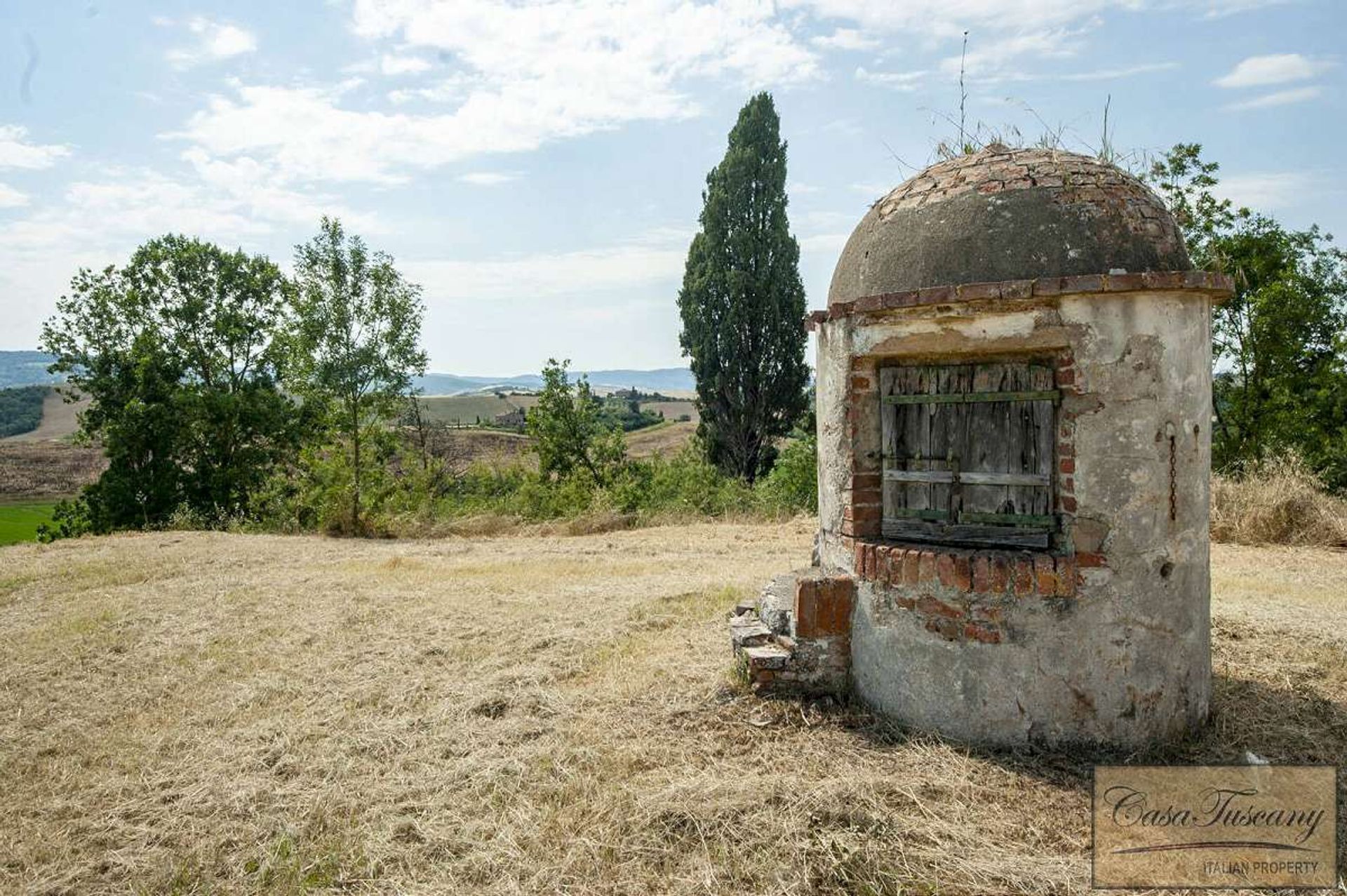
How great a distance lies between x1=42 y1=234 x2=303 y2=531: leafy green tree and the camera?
61.4 feet

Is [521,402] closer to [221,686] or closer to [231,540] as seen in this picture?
[231,540]

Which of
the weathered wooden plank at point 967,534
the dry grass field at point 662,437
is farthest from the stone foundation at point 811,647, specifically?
the dry grass field at point 662,437

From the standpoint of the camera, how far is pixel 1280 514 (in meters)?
11.5

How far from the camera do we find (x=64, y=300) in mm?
19156

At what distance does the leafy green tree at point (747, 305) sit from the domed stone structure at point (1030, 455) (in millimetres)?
16930

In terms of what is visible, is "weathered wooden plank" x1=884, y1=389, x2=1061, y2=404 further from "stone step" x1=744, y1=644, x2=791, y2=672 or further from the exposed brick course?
"stone step" x1=744, y1=644, x2=791, y2=672

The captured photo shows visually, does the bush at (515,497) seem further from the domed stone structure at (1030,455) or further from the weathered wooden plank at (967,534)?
the domed stone structure at (1030,455)

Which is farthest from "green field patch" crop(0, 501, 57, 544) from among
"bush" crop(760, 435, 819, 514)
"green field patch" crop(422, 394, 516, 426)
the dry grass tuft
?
the dry grass tuft

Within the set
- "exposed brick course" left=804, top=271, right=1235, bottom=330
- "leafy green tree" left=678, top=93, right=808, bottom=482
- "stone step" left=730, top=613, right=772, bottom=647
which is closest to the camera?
"exposed brick course" left=804, top=271, right=1235, bottom=330

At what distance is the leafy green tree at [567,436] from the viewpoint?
18594mm

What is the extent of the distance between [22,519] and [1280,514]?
27773 millimetres

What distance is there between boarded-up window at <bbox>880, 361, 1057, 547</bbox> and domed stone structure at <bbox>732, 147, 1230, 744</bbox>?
12 millimetres

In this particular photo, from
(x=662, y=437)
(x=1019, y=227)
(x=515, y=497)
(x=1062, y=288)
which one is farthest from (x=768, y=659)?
(x=662, y=437)

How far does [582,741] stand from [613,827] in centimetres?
102
